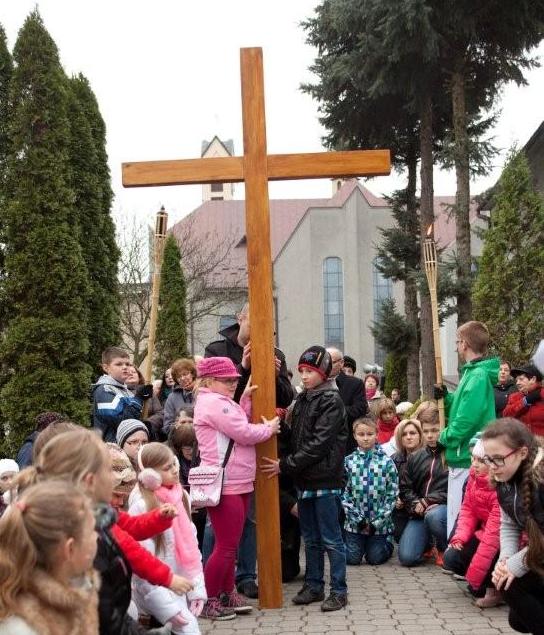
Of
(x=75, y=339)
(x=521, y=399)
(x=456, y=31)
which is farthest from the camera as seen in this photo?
(x=456, y=31)

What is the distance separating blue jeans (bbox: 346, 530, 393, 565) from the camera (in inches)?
326

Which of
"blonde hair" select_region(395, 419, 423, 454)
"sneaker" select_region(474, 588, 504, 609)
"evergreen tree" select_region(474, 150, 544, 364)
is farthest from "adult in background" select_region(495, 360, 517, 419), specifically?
"evergreen tree" select_region(474, 150, 544, 364)

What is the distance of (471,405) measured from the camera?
6.97 m

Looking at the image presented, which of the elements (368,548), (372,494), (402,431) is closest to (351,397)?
(402,431)

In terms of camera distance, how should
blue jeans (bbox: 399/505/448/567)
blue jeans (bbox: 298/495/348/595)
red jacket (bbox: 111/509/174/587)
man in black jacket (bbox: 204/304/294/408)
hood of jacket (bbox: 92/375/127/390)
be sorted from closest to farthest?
1. red jacket (bbox: 111/509/174/587)
2. blue jeans (bbox: 298/495/348/595)
3. man in black jacket (bbox: 204/304/294/408)
4. hood of jacket (bbox: 92/375/127/390)
5. blue jeans (bbox: 399/505/448/567)

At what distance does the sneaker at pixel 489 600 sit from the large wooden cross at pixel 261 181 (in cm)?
147

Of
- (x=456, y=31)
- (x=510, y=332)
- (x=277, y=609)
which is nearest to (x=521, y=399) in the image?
(x=277, y=609)

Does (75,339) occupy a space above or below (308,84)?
below

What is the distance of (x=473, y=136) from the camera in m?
20.1

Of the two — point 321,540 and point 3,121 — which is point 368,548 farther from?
point 3,121

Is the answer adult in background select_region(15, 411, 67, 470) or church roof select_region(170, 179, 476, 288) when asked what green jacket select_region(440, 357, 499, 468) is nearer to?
adult in background select_region(15, 411, 67, 470)

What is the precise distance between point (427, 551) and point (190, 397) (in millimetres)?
2723

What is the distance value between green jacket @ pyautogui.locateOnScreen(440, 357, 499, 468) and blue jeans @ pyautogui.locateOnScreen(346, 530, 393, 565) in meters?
1.60

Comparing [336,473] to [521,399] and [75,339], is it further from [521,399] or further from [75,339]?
[75,339]
